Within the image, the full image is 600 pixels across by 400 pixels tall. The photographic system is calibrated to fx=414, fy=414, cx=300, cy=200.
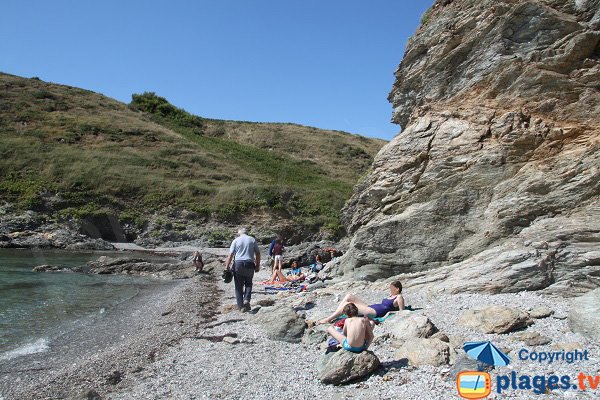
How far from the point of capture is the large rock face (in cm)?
1009

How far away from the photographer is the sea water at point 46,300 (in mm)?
10898

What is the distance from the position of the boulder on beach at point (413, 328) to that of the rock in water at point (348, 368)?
1.33 m

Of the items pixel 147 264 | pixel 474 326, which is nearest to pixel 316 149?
pixel 147 264

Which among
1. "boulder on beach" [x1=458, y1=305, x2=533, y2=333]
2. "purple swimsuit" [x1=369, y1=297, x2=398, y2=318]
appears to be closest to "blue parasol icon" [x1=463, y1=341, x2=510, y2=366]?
"boulder on beach" [x1=458, y1=305, x2=533, y2=333]

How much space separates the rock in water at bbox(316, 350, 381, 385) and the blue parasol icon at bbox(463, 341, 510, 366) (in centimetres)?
137

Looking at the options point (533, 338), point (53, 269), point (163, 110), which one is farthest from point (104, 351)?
point (163, 110)

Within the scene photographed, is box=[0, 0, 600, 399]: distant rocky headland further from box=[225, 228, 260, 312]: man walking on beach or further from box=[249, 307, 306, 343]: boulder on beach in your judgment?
box=[225, 228, 260, 312]: man walking on beach

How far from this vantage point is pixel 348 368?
625cm

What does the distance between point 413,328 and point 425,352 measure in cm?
121

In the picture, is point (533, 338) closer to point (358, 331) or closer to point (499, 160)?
point (358, 331)

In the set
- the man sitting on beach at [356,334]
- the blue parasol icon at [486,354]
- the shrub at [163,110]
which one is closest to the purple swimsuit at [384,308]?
the man sitting on beach at [356,334]

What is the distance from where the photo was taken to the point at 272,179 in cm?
6444

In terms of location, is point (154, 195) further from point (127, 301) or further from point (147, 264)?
point (127, 301)

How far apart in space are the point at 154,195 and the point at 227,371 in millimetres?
47896
